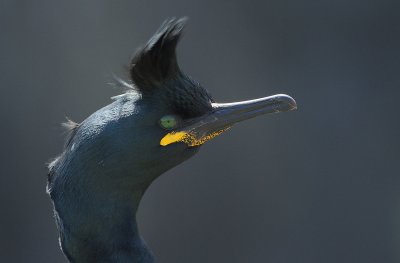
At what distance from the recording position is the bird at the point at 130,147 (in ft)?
8.50

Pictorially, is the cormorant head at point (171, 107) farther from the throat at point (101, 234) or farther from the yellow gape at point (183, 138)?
the throat at point (101, 234)

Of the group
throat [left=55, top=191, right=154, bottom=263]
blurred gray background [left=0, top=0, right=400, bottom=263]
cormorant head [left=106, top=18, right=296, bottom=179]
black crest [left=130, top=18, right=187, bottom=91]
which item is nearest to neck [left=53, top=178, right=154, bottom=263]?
throat [left=55, top=191, right=154, bottom=263]

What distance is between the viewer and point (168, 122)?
266 cm

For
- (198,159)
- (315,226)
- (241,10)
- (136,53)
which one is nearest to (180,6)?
(241,10)

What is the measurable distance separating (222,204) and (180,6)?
1448 mm

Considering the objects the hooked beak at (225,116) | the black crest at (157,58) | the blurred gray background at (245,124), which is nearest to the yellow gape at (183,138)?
the hooked beak at (225,116)

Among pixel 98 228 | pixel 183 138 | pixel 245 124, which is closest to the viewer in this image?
pixel 98 228

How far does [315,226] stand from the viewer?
5.49 metres

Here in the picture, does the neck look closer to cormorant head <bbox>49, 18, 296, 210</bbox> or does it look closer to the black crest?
cormorant head <bbox>49, 18, 296, 210</bbox>

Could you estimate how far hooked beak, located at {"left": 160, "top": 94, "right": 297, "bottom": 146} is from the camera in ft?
8.89

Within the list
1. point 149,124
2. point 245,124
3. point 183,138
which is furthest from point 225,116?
point 245,124

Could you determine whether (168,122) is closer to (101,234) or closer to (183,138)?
(183,138)

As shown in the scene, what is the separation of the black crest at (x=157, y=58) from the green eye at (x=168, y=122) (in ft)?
0.41

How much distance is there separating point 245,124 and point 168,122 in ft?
9.23
